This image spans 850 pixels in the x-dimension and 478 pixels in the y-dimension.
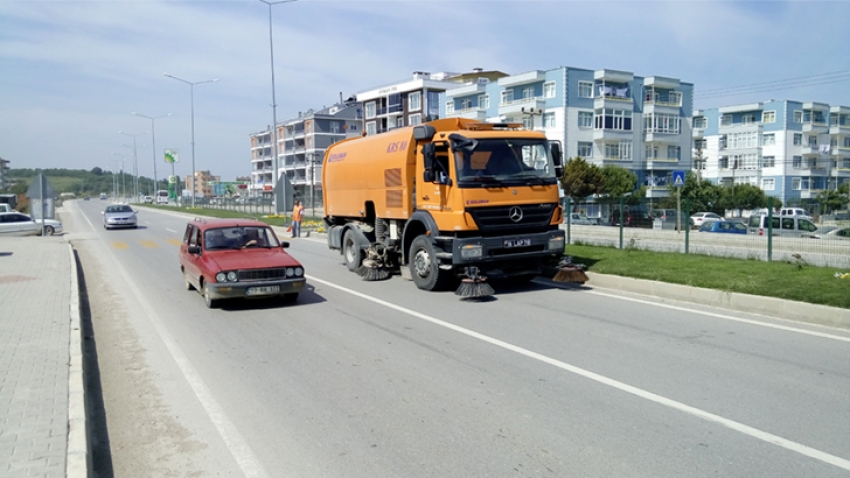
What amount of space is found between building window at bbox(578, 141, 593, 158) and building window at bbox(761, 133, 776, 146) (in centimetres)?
2815

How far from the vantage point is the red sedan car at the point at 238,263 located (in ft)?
34.9

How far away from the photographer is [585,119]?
2372 inches

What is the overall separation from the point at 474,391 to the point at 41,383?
4197 millimetres

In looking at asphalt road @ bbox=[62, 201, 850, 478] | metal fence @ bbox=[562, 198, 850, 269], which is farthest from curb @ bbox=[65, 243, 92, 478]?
metal fence @ bbox=[562, 198, 850, 269]

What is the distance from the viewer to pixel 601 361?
7285mm

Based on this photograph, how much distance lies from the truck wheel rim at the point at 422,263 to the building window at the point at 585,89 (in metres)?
50.2

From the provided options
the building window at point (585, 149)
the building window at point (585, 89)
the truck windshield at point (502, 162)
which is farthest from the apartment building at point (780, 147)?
the truck windshield at point (502, 162)

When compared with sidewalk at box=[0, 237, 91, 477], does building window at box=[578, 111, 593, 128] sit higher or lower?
higher

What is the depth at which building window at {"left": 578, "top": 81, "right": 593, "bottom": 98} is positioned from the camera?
5942 cm

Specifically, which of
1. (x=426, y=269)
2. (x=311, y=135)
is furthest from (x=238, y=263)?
(x=311, y=135)


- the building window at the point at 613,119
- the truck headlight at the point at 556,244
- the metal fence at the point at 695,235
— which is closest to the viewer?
the truck headlight at the point at 556,244

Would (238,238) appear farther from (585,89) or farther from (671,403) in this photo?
(585,89)

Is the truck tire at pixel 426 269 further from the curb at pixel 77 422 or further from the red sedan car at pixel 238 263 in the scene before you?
the curb at pixel 77 422

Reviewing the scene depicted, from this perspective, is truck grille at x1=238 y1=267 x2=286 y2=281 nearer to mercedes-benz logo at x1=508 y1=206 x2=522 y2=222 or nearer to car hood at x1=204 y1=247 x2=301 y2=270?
car hood at x1=204 y1=247 x2=301 y2=270
